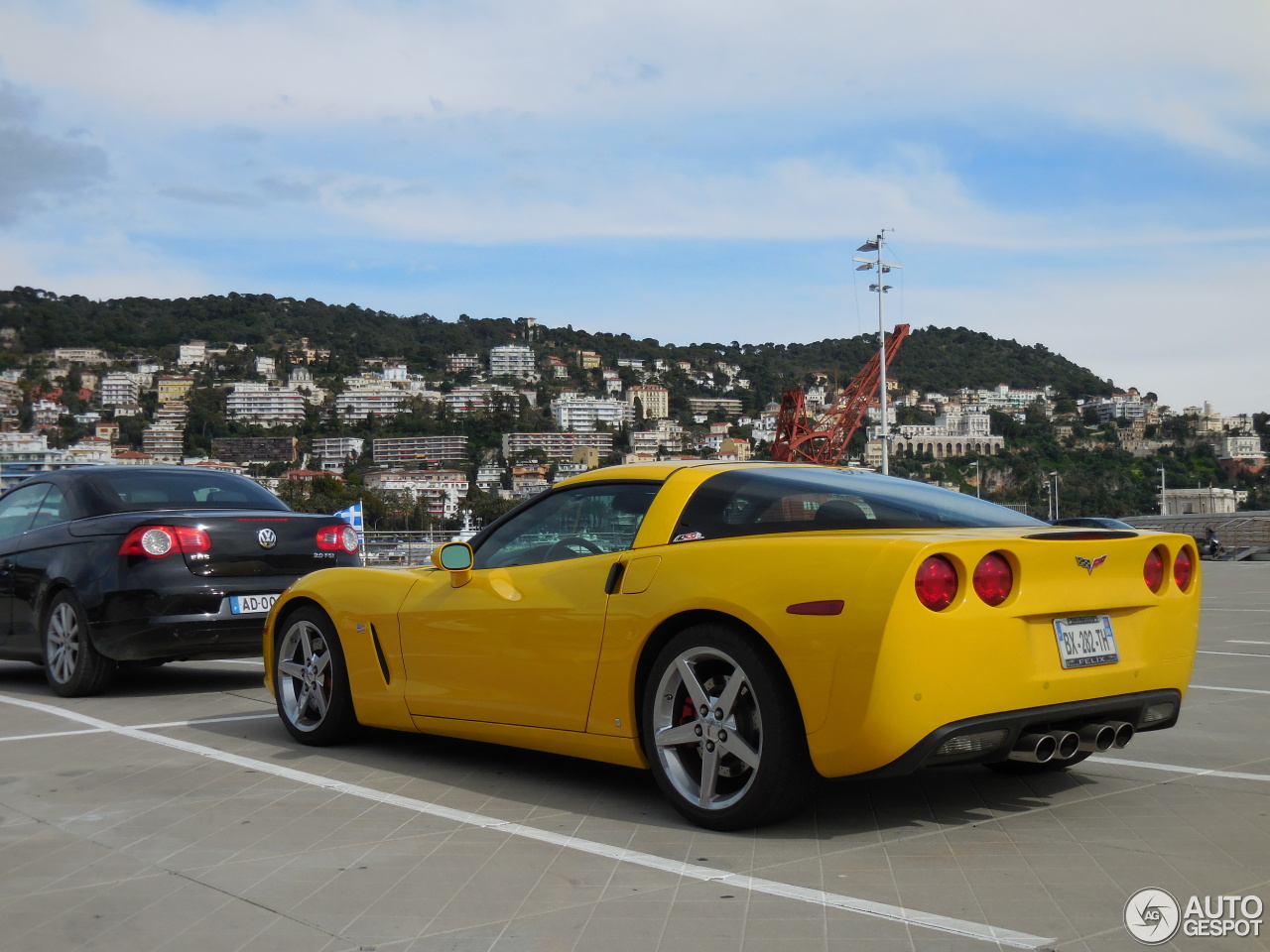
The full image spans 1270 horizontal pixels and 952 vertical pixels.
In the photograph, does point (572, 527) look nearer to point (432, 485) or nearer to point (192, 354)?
point (432, 485)

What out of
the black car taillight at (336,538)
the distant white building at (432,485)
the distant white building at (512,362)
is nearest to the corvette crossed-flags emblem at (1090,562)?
the black car taillight at (336,538)

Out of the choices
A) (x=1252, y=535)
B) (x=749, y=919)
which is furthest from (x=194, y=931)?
(x=1252, y=535)

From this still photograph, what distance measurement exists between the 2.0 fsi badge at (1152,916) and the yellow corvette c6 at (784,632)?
67 cm

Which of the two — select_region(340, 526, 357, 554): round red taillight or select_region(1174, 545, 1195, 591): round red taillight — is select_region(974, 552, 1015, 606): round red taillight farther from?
select_region(340, 526, 357, 554): round red taillight

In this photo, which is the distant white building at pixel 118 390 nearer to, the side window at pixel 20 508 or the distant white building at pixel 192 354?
the distant white building at pixel 192 354

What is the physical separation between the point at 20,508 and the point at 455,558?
5.05 m

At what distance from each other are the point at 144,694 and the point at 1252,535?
123 ft

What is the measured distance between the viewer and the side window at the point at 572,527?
15.9 feet

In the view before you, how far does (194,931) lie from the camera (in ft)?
10.9

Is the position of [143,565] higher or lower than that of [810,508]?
lower

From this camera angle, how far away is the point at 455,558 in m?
5.20

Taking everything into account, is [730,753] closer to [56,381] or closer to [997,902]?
[997,902]

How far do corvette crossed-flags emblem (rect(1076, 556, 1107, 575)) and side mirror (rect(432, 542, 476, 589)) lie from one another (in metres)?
2.36

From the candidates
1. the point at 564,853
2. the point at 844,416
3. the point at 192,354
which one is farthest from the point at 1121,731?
the point at 192,354
